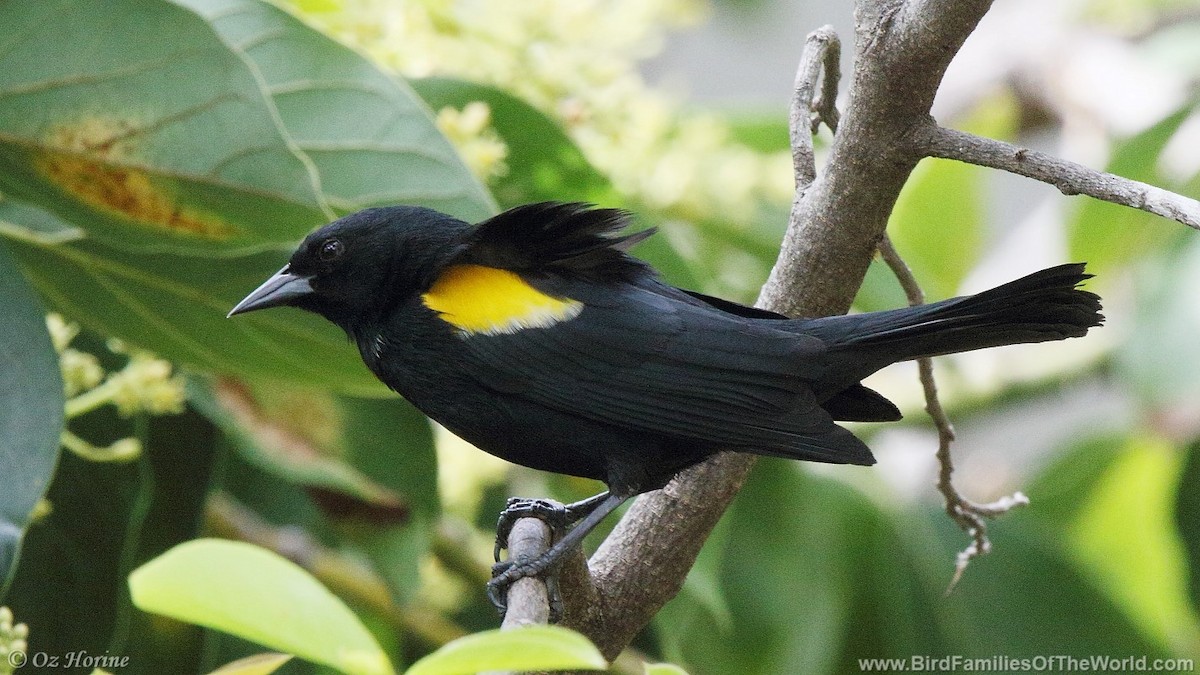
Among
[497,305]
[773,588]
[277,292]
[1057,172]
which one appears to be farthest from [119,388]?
[773,588]

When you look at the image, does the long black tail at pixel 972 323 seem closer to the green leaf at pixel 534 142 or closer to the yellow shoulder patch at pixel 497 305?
the yellow shoulder patch at pixel 497 305

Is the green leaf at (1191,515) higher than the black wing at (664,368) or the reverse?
higher

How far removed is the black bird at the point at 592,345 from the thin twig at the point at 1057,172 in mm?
277

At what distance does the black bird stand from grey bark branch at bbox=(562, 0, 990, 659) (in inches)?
1.9

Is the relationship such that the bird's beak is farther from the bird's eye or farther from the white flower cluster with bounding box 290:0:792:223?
the white flower cluster with bounding box 290:0:792:223

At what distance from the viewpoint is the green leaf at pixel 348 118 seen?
79.4 inches

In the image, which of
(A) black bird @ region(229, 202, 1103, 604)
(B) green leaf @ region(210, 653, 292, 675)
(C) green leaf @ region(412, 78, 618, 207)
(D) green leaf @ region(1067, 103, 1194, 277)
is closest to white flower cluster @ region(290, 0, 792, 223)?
(C) green leaf @ region(412, 78, 618, 207)

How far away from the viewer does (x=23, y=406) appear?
1.80m

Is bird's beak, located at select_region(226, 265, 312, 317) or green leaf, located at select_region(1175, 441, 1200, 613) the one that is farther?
green leaf, located at select_region(1175, 441, 1200, 613)

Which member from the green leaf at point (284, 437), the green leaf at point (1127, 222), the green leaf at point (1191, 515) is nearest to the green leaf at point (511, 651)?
the green leaf at point (284, 437)

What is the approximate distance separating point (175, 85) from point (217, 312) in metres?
0.48

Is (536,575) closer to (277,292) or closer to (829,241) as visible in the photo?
(829,241)

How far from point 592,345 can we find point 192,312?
747 millimetres

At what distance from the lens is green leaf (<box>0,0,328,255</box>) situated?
1846 millimetres
